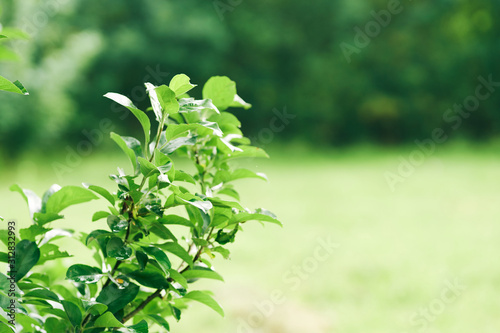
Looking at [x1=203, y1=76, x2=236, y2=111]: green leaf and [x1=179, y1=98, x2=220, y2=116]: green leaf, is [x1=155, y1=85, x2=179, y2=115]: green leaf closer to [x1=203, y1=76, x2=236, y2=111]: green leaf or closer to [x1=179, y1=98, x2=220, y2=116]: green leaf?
[x1=179, y1=98, x2=220, y2=116]: green leaf

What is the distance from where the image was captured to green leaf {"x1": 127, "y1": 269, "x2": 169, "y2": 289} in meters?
0.61

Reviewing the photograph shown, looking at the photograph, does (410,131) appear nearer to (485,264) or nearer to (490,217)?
(490,217)

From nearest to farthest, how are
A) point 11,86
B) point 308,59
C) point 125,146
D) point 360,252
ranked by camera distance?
point 11,86 → point 125,146 → point 360,252 → point 308,59

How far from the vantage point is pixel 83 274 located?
24.1 inches

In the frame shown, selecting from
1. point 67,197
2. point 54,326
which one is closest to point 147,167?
point 67,197

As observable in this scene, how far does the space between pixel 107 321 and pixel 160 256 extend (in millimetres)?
95

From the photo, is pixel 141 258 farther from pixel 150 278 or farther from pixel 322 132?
pixel 322 132

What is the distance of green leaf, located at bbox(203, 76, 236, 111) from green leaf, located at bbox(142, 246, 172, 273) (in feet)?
0.73

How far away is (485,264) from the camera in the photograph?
3.58m

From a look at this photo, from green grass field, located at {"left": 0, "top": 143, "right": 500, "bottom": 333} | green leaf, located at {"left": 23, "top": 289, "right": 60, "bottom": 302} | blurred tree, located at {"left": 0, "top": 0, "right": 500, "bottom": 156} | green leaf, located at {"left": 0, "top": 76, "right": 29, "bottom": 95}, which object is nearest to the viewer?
green leaf, located at {"left": 0, "top": 76, "right": 29, "bottom": 95}

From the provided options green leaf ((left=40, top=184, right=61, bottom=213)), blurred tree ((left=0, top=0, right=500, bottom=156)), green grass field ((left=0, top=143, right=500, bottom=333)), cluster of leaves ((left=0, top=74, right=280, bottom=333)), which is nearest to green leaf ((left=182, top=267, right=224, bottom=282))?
cluster of leaves ((left=0, top=74, right=280, bottom=333))

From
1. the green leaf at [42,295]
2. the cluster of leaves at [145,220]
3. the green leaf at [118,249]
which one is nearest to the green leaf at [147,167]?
the cluster of leaves at [145,220]

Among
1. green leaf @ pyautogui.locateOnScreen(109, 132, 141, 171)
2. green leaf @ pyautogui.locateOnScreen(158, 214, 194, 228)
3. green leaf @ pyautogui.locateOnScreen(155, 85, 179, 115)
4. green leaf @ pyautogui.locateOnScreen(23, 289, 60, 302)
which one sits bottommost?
green leaf @ pyautogui.locateOnScreen(23, 289, 60, 302)

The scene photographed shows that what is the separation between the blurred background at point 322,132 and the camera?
327cm
